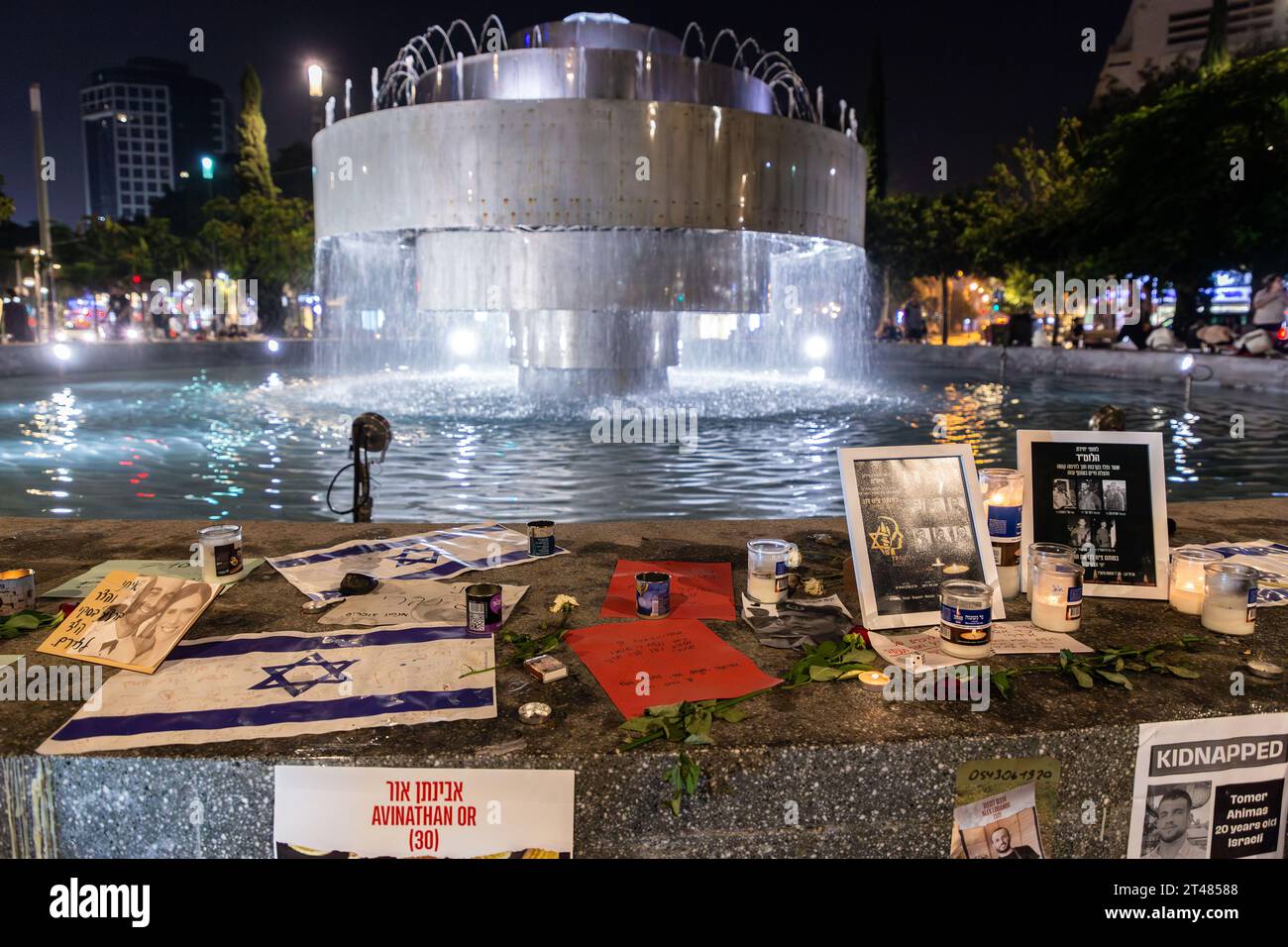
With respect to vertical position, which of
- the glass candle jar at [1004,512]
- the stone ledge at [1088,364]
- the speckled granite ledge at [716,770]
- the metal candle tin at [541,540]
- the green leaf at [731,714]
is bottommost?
the speckled granite ledge at [716,770]

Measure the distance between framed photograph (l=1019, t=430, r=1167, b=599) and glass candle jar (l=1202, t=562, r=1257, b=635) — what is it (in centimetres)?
33

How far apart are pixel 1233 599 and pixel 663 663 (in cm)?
197

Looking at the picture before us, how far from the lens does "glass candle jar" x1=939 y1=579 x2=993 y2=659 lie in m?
3.15

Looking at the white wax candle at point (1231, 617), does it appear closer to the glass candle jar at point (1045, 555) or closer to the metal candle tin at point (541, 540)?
the glass candle jar at point (1045, 555)

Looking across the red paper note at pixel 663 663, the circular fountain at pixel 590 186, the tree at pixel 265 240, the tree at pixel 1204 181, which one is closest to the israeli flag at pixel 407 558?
the red paper note at pixel 663 663

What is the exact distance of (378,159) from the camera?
13.3m

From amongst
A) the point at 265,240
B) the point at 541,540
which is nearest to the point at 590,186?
the point at 541,540

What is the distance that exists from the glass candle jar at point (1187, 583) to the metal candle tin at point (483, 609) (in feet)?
8.20

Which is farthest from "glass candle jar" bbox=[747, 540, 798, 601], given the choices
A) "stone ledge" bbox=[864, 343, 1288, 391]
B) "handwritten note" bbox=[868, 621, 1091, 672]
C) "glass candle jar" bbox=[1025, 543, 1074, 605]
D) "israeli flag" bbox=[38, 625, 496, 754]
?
"stone ledge" bbox=[864, 343, 1288, 391]

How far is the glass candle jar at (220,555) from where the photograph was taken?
398 centimetres

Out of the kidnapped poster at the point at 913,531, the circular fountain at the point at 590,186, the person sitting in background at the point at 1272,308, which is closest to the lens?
the kidnapped poster at the point at 913,531

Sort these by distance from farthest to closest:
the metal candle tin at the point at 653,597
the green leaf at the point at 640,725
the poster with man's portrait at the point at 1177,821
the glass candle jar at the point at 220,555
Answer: the glass candle jar at the point at 220,555
the metal candle tin at the point at 653,597
the poster with man's portrait at the point at 1177,821
the green leaf at the point at 640,725

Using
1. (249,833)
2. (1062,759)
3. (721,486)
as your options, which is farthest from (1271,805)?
(721,486)
